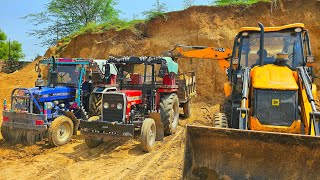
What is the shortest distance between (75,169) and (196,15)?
1237 centimetres

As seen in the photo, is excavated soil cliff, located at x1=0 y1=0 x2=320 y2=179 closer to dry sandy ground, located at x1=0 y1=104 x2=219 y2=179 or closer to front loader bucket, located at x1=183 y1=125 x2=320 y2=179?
dry sandy ground, located at x1=0 y1=104 x2=219 y2=179

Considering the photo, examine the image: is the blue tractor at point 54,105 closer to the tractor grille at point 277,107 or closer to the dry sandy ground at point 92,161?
the dry sandy ground at point 92,161

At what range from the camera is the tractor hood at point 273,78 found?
5.31m

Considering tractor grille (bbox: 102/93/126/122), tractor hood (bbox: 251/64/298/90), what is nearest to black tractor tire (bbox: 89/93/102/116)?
tractor grille (bbox: 102/93/126/122)

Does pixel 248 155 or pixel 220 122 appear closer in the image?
pixel 248 155

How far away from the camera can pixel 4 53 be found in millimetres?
44625

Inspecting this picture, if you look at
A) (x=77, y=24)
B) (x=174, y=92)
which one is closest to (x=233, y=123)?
(x=174, y=92)

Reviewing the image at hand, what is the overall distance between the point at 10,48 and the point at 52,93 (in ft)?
136

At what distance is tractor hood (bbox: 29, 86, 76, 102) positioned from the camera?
8596 millimetres

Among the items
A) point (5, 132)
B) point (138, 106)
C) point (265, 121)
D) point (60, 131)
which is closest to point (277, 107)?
point (265, 121)

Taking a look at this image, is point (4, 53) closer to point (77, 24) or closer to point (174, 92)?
point (77, 24)

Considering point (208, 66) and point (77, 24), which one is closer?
point (208, 66)

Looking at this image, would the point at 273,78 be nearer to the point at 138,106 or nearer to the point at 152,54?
the point at 138,106

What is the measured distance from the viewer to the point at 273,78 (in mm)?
5500
